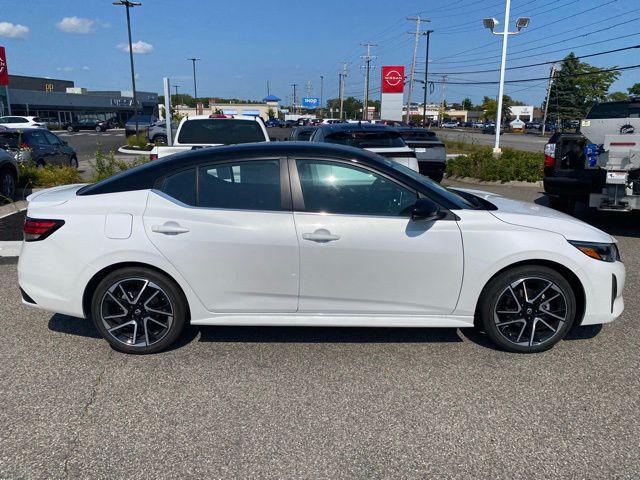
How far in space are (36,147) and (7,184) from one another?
16.2ft

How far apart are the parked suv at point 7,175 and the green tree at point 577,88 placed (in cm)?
8806

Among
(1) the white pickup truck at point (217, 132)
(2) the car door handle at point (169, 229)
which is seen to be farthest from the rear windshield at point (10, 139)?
(2) the car door handle at point (169, 229)

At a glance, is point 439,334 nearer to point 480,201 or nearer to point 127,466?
point 480,201

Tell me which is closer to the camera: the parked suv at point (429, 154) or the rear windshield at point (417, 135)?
the parked suv at point (429, 154)

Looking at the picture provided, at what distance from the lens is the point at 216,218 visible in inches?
146

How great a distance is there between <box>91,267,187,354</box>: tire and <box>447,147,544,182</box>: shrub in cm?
1172

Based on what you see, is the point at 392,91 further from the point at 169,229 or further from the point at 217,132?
the point at 169,229

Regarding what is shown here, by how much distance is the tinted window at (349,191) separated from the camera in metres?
3.75

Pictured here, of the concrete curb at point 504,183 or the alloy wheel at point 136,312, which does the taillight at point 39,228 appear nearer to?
the alloy wheel at point 136,312

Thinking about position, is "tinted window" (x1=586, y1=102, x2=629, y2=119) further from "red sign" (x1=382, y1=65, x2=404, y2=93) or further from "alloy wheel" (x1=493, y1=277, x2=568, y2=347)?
"red sign" (x1=382, y1=65, x2=404, y2=93)

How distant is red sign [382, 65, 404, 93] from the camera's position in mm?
33344

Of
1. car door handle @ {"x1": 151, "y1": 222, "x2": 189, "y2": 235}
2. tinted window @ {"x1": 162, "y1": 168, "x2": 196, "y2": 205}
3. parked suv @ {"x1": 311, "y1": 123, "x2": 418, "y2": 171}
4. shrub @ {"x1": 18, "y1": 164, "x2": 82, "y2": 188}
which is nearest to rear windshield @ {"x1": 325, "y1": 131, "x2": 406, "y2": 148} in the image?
parked suv @ {"x1": 311, "y1": 123, "x2": 418, "y2": 171}

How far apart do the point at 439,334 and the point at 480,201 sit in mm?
1177

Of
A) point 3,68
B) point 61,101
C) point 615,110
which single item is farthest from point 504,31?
point 61,101
